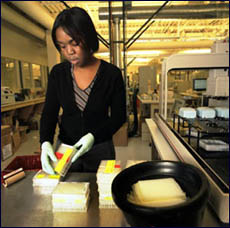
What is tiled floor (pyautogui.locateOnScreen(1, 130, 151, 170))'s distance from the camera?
9.29ft

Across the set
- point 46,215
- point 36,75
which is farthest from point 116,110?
point 36,75

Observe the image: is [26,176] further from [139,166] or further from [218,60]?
[218,60]

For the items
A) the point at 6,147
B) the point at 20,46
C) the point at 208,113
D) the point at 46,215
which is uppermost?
the point at 20,46

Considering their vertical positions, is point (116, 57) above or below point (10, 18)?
below

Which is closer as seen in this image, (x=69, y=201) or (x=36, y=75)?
(x=69, y=201)

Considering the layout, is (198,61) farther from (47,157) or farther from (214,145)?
(47,157)

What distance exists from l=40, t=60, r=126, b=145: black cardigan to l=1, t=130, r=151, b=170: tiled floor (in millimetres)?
1786

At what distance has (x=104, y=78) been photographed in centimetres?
103

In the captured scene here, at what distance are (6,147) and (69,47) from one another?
2619mm

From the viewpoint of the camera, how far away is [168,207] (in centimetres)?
42

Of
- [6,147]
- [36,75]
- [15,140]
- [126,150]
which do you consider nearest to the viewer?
[6,147]

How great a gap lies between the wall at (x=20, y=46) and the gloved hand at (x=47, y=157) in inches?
137

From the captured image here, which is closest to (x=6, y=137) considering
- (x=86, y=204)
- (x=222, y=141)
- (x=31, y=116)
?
(x=31, y=116)

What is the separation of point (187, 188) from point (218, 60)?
1.01 meters
